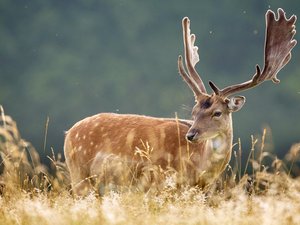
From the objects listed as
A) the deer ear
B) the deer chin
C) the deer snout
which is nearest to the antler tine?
the deer ear

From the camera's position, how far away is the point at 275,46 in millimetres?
6785

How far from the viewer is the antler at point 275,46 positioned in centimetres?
655

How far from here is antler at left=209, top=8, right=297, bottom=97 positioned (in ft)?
21.5

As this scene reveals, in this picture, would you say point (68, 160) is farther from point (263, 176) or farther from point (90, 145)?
point (263, 176)

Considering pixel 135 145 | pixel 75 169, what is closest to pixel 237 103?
pixel 135 145

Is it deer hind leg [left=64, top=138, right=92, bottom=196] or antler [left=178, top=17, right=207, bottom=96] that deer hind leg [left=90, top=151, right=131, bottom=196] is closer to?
deer hind leg [left=64, top=138, right=92, bottom=196]

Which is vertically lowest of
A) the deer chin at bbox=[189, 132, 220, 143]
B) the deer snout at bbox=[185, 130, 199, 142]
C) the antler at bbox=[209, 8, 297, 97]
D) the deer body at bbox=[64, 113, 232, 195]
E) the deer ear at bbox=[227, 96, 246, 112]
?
the deer body at bbox=[64, 113, 232, 195]

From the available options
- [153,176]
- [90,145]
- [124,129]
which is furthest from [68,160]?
[153,176]

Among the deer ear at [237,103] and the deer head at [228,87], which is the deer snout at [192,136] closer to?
the deer head at [228,87]

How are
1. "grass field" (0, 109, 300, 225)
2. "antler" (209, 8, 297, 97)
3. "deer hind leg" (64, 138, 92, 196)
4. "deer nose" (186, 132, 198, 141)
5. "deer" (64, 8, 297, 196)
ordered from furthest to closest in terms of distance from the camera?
"deer hind leg" (64, 138, 92, 196) < "antler" (209, 8, 297, 97) < "deer" (64, 8, 297, 196) < "deer nose" (186, 132, 198, 141) < "grass field" (0, 109, 300, 225)

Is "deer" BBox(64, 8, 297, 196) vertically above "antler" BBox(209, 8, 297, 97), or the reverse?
"antler" BBox(209, 8, 297, 97)

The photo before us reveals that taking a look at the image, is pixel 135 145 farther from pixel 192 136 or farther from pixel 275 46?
pixel 275 46

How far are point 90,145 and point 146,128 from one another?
82 cm

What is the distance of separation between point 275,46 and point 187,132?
146 cm
